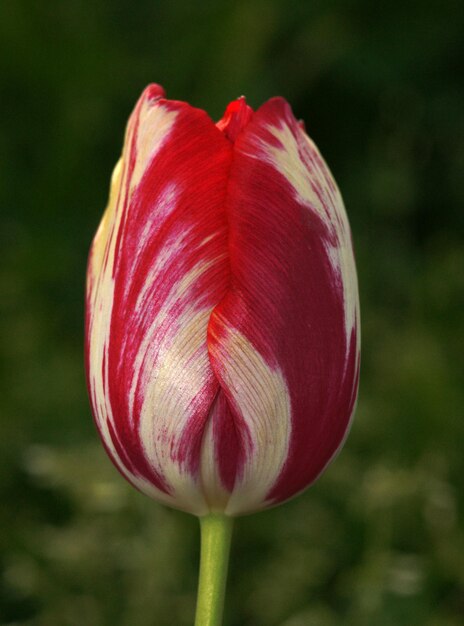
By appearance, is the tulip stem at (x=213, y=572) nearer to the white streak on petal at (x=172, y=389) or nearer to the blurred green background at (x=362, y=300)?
the white streak on petal at (x=172, y=389)

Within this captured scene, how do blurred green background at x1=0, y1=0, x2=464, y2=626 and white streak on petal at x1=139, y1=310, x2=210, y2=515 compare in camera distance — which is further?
blurred green background at x1=0, y1=0, x2=464, y2=626

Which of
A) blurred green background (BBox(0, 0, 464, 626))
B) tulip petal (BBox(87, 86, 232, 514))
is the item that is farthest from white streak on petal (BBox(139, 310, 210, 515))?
blurred green background (BBox(0, 0, 464, 626))

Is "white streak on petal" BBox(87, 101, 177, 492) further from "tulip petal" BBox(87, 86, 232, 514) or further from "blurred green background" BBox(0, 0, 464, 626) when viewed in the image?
"blurred green background" BBox(0, 0, 464, 626)

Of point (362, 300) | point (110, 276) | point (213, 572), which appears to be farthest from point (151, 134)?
Answer: point (362, 300)

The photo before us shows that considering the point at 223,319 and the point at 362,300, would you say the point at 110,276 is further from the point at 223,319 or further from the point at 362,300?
the point at 362,300

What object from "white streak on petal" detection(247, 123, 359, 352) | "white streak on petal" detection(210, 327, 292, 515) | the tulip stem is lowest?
the tulip stem
